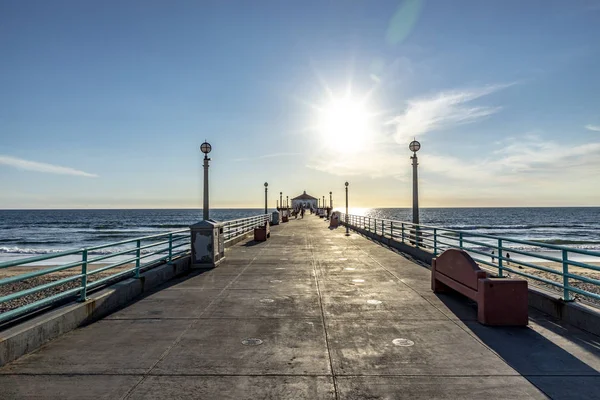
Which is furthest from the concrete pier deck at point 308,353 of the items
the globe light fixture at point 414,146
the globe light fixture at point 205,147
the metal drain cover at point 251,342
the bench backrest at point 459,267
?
the globe light fixture at point 414,146

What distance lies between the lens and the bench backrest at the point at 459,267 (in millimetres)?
6656

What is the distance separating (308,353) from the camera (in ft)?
15.9

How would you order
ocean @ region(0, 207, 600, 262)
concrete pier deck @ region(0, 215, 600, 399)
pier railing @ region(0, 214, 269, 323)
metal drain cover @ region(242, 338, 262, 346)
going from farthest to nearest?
ocean @ region(0, 207, 600, 262)
pier railing @ region(0, 214, 269, 323)
metal drain cover @ region(242, 338, 262, 346)
concrete pier deck @ region(0, 215, 600, 399)

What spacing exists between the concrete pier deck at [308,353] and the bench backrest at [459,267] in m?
0.57

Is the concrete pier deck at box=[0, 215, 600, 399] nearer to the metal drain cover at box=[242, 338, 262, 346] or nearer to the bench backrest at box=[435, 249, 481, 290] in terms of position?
the metal drain cover at box=[242, 338, 262, 346]

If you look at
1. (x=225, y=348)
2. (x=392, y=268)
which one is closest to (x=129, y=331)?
(x=225, y=348)

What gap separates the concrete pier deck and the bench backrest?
22.2 inches

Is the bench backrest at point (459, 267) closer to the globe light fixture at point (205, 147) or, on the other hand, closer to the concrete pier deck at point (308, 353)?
the concrete pier deck at point (308, 353)

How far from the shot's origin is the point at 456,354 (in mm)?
4844

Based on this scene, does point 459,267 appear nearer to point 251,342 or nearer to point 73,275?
point 251,342

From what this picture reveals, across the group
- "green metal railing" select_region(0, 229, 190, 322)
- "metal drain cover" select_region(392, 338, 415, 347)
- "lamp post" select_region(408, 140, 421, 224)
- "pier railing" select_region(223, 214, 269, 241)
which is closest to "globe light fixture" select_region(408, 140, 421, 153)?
"lamp post" select_region(408, 140, 421, 224)

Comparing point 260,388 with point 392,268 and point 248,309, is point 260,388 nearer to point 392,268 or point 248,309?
point 248,309

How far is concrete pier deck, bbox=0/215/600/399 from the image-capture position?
3932mm

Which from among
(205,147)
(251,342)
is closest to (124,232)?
(205,147)
